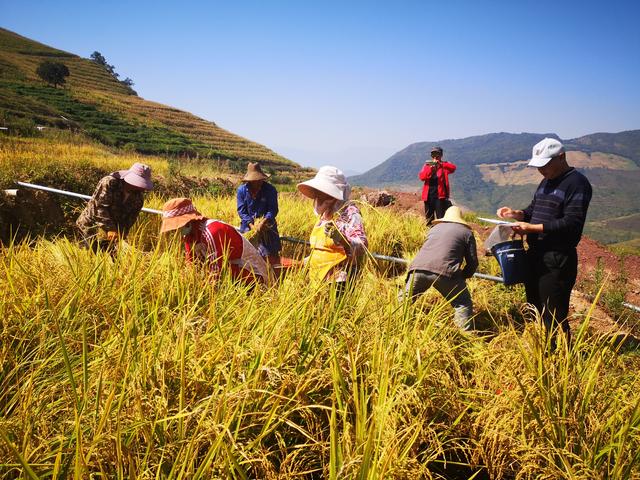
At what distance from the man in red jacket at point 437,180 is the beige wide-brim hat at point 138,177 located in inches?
213

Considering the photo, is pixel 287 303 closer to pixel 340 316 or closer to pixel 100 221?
pixel 340 316

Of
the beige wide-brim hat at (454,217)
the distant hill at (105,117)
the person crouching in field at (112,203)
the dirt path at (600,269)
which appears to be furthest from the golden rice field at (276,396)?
the distant hill at (105,117)

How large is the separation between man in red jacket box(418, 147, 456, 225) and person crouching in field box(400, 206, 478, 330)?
4750 millimetres

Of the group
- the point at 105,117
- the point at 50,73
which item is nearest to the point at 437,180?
the point at 105,117

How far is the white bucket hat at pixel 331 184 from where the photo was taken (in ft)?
8.33

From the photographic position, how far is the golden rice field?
102cm

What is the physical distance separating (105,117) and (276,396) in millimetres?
42320

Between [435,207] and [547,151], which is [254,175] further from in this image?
[435,207]

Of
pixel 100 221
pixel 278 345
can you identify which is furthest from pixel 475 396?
pixel 100 221

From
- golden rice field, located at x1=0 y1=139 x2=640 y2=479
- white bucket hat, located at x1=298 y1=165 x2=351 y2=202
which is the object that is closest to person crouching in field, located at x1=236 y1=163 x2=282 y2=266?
white bucket hat, located at x1=298 y1=165 x2=351 y2=202

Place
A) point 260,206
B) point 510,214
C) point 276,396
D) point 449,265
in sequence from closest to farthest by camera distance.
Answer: point 276,396, point 449,265, point 510,214, point 260,206

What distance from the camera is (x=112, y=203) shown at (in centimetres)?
358

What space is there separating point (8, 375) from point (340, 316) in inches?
51.3

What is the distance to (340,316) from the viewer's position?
1.83m
